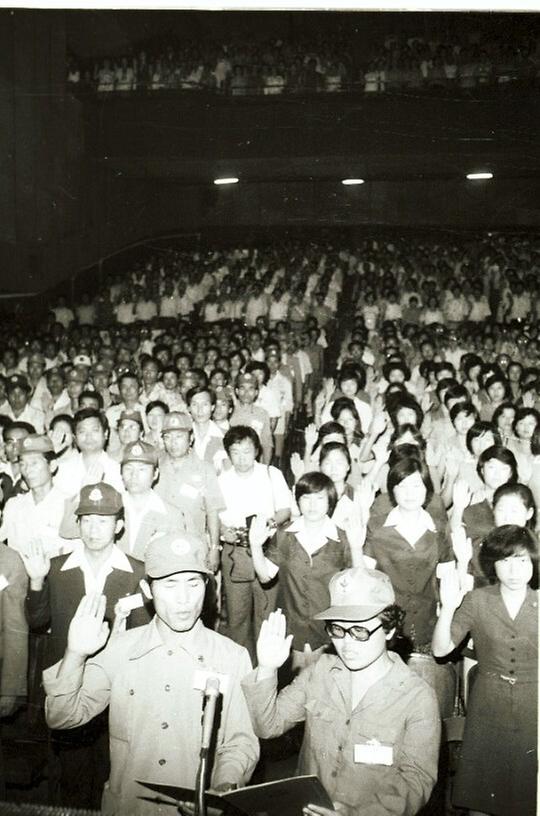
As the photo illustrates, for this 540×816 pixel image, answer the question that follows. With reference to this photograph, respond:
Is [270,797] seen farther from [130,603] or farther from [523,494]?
[523,494]

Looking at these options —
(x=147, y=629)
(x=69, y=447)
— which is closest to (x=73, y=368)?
(x=69, y=447)

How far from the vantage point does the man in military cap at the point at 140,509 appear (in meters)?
3.99

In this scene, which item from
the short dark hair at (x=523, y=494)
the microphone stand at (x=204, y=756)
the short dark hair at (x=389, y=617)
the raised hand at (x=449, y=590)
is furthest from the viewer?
the short dark hair at (x=523, y=494)

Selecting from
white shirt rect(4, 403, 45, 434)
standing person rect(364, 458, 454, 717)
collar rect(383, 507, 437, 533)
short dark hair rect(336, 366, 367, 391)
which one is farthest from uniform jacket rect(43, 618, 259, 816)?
white shirt rect(4, 403, 45, 434)

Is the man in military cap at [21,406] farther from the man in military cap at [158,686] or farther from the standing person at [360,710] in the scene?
the standing person at [360,710]

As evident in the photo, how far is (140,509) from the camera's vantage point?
4043 mm

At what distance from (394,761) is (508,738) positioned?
0.75 metres

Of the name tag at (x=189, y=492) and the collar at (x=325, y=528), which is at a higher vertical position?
the name tag at (x=189, y=492)

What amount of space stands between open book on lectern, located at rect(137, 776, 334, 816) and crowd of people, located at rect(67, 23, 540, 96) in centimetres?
349

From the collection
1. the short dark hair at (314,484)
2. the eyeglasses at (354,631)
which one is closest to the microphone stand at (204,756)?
the eyeglasses at (354,631)

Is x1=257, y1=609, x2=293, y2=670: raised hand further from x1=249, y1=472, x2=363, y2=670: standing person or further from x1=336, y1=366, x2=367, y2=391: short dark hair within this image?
x1=336, y1=366, x2=367, y2=391: short dark hair

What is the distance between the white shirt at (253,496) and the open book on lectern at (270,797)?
229 cm

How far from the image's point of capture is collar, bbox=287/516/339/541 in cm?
370

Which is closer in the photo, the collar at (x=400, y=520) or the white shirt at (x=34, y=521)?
the collar at (x=400, y=520)
